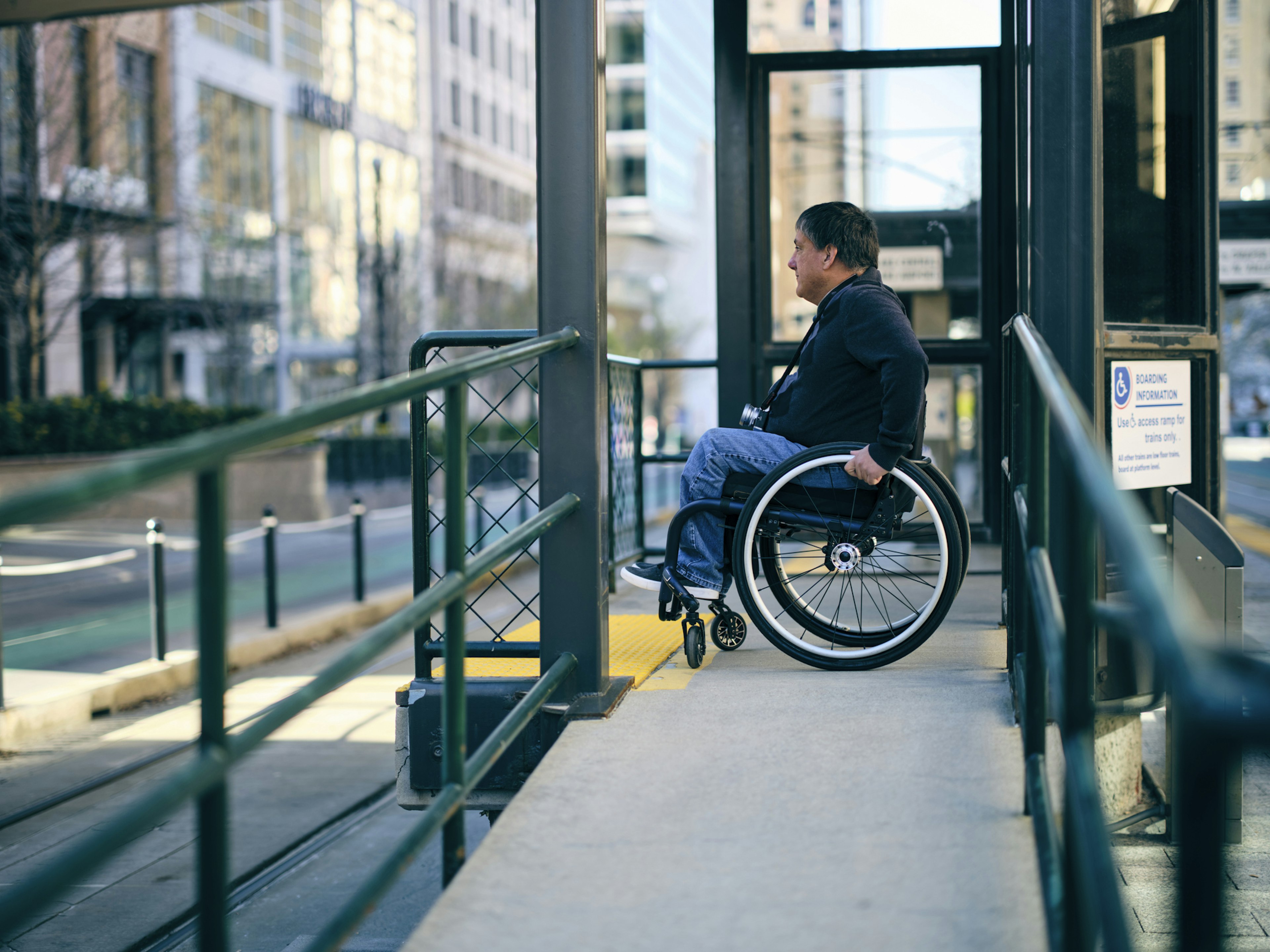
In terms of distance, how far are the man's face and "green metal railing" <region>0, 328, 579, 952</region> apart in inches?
56.2

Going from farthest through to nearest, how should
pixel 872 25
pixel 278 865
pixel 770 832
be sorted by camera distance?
pixel 872 25 < pixel 278 865 < pixel 770 832

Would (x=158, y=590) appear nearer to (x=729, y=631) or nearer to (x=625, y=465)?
(x=625, y=465)

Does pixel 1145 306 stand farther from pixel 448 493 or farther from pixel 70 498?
pixel 70 498

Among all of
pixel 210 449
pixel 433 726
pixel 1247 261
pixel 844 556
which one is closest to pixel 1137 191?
pixel 844 556

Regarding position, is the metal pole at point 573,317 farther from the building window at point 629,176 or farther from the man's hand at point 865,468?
the building window at point 629,176

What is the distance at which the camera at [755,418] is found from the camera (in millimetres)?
4484

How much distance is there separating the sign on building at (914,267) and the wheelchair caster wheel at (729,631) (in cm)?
318

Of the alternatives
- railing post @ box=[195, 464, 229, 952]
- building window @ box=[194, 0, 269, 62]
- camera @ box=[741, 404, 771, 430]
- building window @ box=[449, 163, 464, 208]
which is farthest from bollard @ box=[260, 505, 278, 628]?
building window @ box=[449, 163, 464, 208]

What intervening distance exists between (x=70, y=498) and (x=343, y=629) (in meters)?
9.96

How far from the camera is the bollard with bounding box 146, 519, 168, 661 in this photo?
8773 millimetres

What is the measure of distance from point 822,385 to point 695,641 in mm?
935

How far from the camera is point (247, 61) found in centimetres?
3412

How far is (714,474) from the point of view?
428cm

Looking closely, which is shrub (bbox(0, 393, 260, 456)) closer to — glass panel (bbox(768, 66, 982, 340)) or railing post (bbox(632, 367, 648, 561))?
railing post (bbox(632, 367, 648, 561))
